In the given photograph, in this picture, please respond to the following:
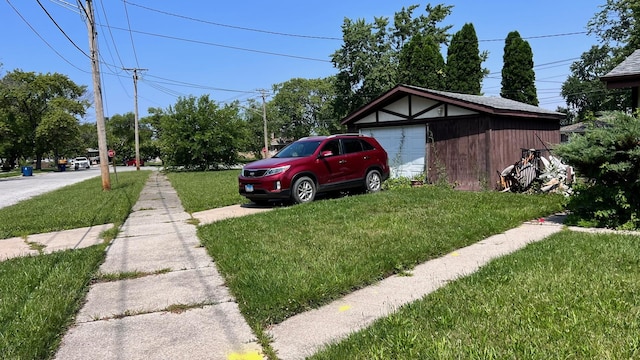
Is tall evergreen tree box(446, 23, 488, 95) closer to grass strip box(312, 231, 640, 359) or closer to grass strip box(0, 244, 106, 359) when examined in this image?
grass strip box(312, 231, 640, 359)

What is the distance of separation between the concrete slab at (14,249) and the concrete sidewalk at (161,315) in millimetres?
1470

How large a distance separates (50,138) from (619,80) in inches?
2233

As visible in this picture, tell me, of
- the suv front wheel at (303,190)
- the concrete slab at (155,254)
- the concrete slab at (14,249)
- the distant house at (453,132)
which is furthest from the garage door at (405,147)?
the concrete slab at (14,249)

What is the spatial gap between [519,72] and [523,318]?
28652 mm

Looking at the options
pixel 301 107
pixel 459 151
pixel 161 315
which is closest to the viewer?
pixel 161 315

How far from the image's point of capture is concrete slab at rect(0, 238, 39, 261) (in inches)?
267

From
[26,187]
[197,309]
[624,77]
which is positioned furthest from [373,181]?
[26,187]

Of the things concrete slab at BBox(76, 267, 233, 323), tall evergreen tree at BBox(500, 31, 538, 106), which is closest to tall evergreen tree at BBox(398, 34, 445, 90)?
tall evergreen tree at BBox(500, 31, 538, 106)

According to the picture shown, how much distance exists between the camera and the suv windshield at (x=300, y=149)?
1113cm

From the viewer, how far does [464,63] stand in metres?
29.8

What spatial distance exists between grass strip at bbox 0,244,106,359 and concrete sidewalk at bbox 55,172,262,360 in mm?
129

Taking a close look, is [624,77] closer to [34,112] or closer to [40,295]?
[40,295]

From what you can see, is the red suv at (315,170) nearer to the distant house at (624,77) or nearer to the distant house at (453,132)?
the distant house at (453,132)

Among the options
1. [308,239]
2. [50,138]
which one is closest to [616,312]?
[308,239]
